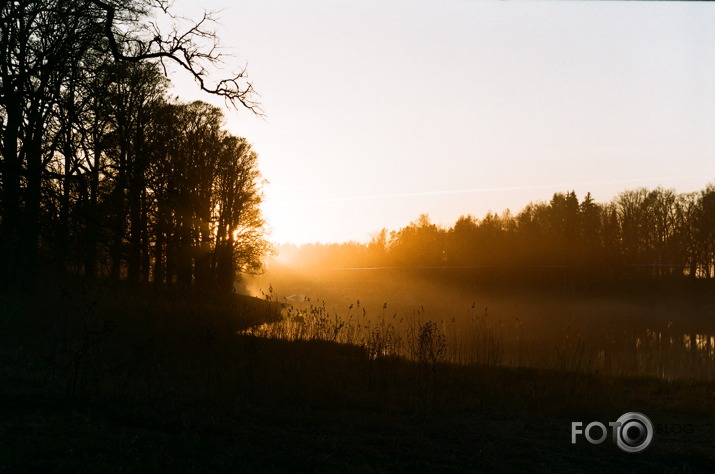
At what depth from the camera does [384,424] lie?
7258 mm

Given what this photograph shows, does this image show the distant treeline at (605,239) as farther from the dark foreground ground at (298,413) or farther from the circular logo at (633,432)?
the circular logo at (633,432)

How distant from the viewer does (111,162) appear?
72.8 feet

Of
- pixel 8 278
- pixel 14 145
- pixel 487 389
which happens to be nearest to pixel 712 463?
pixel 487 389

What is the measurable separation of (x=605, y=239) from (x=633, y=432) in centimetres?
6778

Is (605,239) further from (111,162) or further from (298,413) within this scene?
(298,413)

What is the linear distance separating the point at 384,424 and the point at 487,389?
4.34m

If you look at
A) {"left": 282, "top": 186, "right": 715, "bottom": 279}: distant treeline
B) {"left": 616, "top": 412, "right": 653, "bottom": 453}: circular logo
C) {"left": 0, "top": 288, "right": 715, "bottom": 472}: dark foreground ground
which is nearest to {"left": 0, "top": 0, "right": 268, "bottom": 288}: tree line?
{"left": 0, "top": 288, "right": 715, "bottom": 472}: dark foreground ground

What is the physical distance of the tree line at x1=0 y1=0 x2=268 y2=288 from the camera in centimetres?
1077

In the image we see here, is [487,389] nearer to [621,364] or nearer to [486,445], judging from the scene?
[486,445]

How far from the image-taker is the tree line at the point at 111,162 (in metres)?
10.8

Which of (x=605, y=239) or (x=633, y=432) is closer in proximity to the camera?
(x=633, y=432)

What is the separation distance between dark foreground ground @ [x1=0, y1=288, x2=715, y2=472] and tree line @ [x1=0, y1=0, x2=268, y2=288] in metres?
3.00

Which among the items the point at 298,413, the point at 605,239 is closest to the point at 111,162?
the point at 298,413

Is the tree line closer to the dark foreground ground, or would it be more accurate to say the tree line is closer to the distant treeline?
the dark foreground ground
